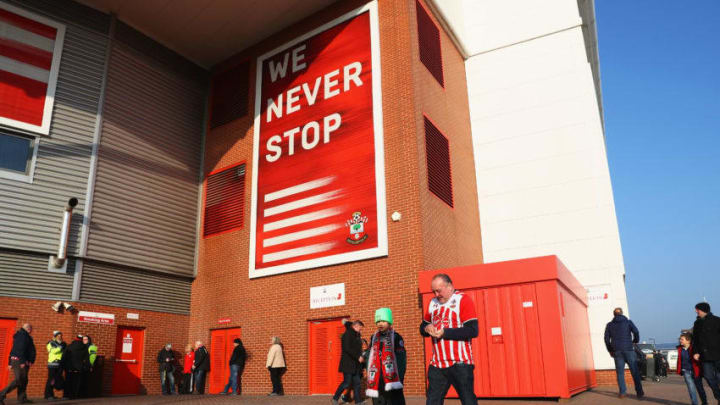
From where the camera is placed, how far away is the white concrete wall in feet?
56.6

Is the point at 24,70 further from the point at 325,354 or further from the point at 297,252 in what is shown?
the point at 325,354

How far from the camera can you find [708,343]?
8.35 metres

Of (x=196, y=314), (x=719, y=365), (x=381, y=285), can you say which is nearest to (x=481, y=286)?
(x=381, y=285)

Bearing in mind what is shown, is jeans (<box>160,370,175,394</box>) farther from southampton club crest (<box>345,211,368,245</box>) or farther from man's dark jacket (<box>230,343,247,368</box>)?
southampton club crest (<box>345,211,368,245</box>)

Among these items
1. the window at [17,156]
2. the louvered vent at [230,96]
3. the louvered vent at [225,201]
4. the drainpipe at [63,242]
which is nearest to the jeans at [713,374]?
the louvered vent at [225,201]

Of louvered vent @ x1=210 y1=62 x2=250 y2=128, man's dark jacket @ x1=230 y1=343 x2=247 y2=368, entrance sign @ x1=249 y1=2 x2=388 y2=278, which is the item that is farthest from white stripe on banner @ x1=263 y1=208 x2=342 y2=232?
louvered vent @ x1=210 y1=62 x2=250 y2=128

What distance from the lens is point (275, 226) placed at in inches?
677

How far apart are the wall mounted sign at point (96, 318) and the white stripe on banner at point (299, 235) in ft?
16.5

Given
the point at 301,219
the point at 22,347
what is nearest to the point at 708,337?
the point at 301,219

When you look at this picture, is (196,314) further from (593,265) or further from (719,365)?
(719,365)

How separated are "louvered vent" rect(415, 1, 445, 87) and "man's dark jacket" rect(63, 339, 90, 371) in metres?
12.6

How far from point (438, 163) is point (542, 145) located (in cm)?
471

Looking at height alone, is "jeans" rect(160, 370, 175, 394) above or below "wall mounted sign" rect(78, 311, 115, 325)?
below

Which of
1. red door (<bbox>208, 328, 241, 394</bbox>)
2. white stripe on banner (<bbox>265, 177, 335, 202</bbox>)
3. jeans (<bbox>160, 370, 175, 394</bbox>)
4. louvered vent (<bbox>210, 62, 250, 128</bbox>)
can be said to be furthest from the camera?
louvered vent (<bbox>210, 62, 250, 128</bbox>)
